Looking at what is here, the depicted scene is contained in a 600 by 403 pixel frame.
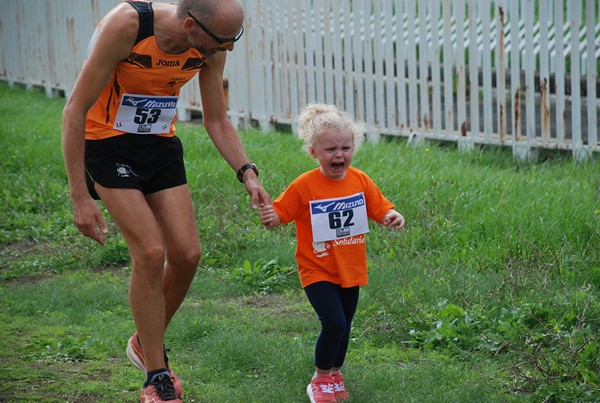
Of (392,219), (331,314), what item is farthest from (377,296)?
(331,314)

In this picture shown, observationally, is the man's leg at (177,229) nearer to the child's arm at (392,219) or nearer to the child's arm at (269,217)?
the child's arm at (269,217)

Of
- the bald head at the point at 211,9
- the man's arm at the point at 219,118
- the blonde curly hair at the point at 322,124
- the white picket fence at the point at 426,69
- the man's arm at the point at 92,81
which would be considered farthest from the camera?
the white picket fence at the point at 426,69

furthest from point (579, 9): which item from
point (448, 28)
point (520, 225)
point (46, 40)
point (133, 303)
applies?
point (46, 40)

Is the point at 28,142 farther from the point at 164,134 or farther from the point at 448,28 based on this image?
the point at 164,134

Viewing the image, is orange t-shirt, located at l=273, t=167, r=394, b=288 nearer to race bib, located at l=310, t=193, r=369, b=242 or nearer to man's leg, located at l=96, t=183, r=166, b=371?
race bib, located at l=310, t=193, r=369, b=242

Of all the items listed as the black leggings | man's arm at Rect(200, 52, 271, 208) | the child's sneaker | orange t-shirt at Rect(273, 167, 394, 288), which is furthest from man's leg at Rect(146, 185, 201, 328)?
the child's sneaker

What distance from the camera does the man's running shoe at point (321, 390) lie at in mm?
4555

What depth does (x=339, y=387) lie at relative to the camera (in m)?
4.64

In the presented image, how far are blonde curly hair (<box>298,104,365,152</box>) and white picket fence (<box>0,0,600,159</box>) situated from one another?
4656 mm

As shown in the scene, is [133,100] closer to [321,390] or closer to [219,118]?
[219,118]

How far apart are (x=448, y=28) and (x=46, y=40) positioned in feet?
25.2

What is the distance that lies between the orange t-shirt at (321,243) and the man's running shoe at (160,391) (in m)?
0.78

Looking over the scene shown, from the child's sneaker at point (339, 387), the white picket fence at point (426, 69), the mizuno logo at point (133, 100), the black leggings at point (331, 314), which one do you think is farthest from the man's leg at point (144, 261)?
the white picket fence at point (426, 69)

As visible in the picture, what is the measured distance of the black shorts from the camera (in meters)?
4.54
